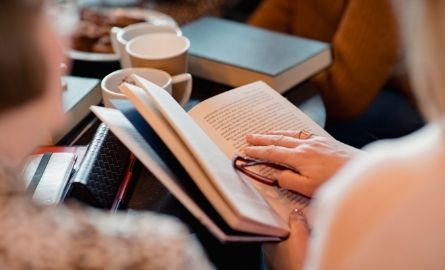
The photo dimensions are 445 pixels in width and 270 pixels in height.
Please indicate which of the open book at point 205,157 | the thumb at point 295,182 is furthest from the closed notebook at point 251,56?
the thumb at point 295,182

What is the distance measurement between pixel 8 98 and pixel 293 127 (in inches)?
19.9

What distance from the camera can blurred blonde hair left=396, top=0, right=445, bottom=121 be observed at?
1.64ft

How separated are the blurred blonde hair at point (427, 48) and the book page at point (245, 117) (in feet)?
1.08

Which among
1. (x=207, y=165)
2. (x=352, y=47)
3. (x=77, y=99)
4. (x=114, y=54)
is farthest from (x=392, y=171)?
(x=352, y=47)

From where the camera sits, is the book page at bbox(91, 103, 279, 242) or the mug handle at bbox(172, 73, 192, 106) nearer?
the book page at bbox(91, 103, 279, 242)

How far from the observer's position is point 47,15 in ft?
1.77

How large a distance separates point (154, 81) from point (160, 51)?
138 millimetres

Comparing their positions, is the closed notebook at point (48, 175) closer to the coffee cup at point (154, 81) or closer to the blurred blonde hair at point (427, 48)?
the coffee cup at point (154, 81)

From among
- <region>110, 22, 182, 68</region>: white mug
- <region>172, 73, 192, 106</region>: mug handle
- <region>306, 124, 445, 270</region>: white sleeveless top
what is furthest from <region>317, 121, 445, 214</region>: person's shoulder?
<region>110, 22, 182, 68</region>: white mug

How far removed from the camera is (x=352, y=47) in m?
1.35

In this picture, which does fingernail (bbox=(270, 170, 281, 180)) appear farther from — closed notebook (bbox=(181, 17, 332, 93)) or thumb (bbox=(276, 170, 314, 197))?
closed notebook (bbox=(181, 17, 332, 93))

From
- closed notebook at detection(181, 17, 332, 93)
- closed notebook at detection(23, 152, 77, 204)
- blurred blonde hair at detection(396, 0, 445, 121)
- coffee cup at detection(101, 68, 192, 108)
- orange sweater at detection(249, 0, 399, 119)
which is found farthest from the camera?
orange sweater at detection(249, 0, 399, 119)

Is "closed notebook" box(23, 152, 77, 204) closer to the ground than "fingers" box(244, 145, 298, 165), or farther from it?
closer to the ground

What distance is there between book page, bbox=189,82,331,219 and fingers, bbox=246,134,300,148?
0.06 feet
